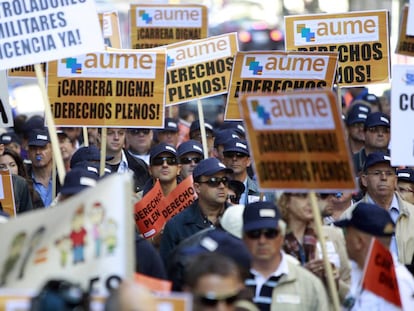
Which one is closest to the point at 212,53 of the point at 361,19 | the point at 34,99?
the point at 361,19

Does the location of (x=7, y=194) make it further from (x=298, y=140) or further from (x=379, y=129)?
(x=379, y=129)

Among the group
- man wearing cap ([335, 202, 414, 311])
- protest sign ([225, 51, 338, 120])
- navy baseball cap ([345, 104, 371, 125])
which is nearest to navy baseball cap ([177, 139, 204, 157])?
protest sign ([225, 51, 338, 120])

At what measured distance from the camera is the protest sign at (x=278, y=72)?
45.6ft

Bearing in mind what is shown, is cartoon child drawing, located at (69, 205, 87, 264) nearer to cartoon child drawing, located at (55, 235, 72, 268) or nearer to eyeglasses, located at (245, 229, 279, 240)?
cartoon child drawing, located at (55, 235, 72, 268)

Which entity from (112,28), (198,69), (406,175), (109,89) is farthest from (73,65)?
(112,28)

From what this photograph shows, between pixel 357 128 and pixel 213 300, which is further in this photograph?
pixel 357 128

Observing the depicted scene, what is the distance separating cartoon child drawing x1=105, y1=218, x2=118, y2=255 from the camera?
7.30 meters

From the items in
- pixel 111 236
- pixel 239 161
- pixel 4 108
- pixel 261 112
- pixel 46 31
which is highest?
pixel 111 236

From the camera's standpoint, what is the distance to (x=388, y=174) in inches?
509

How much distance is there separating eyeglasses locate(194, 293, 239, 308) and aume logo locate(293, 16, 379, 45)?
865 cm

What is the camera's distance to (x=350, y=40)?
15.5m

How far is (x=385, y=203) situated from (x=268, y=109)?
371 cm

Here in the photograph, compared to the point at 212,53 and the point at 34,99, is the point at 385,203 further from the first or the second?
the point at 34,99

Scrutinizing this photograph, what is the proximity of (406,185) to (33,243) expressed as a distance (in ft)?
21.6
